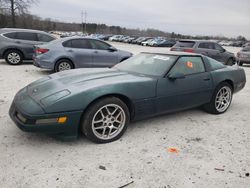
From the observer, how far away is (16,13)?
3359 cm

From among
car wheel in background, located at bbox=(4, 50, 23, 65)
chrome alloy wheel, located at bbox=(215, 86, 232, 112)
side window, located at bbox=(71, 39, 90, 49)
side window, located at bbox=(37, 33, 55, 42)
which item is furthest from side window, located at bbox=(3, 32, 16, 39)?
chrome alloy wheel, located at bbox=(215, 86, 232, 112)

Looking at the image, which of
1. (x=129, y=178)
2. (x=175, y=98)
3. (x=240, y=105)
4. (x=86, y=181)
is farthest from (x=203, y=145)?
(x=240, y=105)

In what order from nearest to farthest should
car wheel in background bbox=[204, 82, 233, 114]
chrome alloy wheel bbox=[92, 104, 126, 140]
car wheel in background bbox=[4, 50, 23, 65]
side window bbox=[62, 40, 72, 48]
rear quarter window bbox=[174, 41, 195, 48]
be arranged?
chrome alloy wheel bbox=[92, 104, 126, 140]
car wheel in background bbox=[204, 82, 233, 114]
side window bbox=[62, 40, 72, 48]
car wheel in background bbox=[4, 50, 23, 65]
rear quarter window bbox=[174, 41, 195, 48]

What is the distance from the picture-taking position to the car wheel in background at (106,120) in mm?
3240

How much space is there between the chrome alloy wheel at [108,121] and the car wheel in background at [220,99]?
6.94 ft

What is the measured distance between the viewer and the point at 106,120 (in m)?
3.43

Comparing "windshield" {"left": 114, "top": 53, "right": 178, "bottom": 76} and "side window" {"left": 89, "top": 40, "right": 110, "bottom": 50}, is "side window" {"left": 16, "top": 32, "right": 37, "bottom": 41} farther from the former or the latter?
"windshield" {"left": 114, "top": 53, "right": 178, "bottom": 76}

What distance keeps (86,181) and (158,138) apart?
145 cm

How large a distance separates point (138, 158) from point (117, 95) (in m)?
0.95

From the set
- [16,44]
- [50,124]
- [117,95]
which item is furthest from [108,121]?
[16,44]

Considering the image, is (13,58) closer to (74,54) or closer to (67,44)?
(67,44)

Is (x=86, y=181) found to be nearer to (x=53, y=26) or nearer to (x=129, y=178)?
(x=129, y=178)

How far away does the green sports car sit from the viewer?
3.06 m

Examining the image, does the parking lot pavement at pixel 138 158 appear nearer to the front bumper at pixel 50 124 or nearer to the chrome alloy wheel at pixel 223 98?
the front bumper at pixel 50 124
